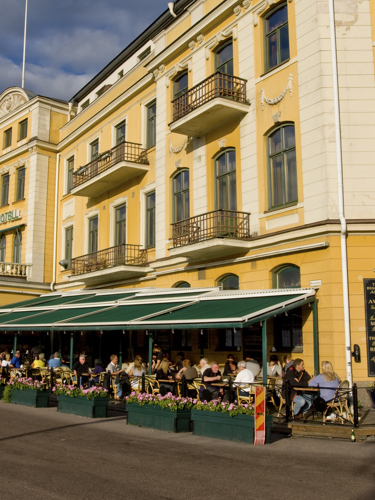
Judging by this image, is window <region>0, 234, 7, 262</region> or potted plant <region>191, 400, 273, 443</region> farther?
window <region>0, 234, 7, 262</region>

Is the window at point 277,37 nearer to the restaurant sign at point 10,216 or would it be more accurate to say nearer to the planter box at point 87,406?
the planter box at point 87,406

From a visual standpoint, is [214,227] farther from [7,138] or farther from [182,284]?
[7,138]

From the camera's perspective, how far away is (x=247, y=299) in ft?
49.3

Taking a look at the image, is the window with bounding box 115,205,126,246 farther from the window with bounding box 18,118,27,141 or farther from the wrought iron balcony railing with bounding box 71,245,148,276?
the window with bounding box 18,118,27,141

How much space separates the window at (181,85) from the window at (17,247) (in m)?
15.0

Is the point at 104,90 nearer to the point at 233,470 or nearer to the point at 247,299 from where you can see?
the point at 247,299

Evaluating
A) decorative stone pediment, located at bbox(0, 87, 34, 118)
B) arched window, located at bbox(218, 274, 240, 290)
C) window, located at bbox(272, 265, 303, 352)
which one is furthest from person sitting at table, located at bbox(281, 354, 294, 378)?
decorative stone pediment, located at bbox(0, 87, 34, 118)

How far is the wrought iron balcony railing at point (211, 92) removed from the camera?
1784 cm

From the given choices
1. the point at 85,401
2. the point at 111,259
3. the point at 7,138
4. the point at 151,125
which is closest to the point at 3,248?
the point at 7,138

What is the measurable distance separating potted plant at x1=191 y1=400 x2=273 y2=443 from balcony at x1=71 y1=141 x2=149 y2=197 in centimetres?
1385

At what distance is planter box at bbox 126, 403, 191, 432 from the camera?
38.0 feet

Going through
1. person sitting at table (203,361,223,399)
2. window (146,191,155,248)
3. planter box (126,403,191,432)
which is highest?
window (146,191,155,248)

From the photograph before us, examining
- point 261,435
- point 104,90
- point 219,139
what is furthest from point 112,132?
point 261,435

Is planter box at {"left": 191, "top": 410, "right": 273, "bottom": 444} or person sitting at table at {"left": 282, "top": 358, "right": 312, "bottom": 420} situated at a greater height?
person sitting at table at {"left": 282, "top": 358, "right": 312, "bottom": 420}
